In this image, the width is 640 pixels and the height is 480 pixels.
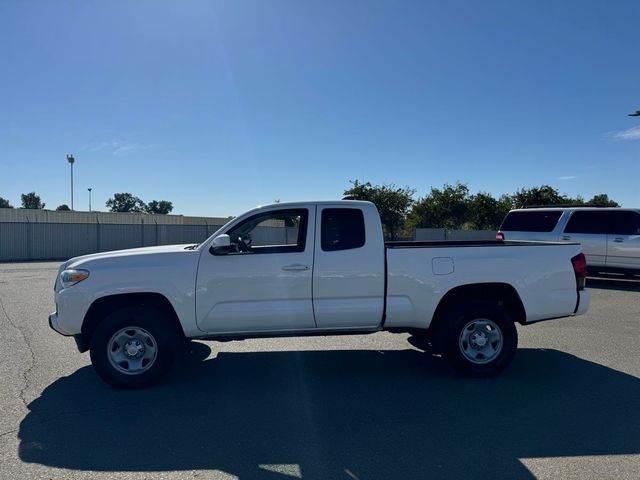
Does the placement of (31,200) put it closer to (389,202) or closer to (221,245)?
(389,202)

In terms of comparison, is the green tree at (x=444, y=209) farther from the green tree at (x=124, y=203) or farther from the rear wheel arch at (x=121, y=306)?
the green tree at (x=124, y=203)

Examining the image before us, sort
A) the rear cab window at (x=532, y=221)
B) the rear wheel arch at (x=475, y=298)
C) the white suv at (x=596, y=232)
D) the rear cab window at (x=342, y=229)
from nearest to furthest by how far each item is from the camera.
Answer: the rear cab window at (x=342, y=229)
the rear wheel arch at (x=475, y=298)
the white suv at (x=596, y=232)
the rear cab window at (x=532, y=221)

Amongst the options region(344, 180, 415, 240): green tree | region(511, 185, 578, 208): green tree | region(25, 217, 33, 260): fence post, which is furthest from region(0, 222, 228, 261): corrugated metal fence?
region(511, 185, 578, 208): green tree

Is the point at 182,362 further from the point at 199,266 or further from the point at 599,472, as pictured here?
the point at 599,472

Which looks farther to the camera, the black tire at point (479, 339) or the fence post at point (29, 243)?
the fence post at point (29, 243)

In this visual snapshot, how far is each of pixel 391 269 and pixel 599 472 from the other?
270 cm

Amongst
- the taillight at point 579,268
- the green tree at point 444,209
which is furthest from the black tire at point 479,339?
the green tree at point 444,209

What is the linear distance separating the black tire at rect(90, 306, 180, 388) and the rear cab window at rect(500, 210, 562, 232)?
12274mm

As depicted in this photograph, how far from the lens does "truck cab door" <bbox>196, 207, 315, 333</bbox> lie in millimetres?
5430

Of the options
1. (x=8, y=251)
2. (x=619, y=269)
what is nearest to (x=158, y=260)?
(x=619, y=269)

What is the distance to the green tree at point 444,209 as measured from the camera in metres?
43.6

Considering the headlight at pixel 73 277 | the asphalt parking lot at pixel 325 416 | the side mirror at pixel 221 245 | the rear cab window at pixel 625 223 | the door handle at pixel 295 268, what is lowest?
the asphalt parking lot at pixel 325 416

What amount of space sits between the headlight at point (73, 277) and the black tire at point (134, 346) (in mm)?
502

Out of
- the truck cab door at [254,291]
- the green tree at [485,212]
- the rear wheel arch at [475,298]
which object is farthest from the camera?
the green tree at [485,212]
